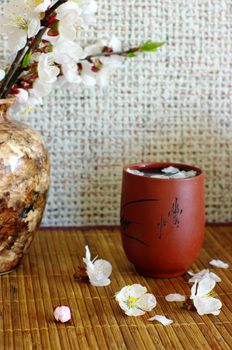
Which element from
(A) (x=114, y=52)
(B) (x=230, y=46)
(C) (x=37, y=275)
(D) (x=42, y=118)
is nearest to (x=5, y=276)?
(C) (x=37, y=275)

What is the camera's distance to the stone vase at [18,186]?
85 cm

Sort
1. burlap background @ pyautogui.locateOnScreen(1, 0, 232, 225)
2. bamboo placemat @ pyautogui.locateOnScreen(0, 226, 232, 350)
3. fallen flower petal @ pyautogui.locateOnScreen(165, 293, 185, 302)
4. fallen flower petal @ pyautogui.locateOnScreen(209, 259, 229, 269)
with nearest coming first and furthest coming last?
bamboo placemat @ pyautogui.locateOnScreen(0, 226, 232, 350), fallen flower petal @ pyautogui.locateOnScreen(165, 293, 185, 302), fallen flower petal @ pyautogui.locateOnScreen(209, 259, 229, 269), burlap background @ pyautogui.locateOnScreen(1, 0, 232, 225)

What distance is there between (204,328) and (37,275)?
26cm

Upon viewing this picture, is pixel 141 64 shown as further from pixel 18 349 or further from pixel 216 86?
pixel 18 349

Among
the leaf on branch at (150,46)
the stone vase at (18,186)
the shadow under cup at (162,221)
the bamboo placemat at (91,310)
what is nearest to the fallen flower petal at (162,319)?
the bamboo placemat at (91,310)

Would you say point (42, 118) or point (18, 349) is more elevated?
point (42, 118)

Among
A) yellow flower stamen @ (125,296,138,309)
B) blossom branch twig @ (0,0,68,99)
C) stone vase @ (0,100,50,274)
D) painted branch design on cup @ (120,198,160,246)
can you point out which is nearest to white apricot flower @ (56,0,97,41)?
blossom branch twig @ (0,0,68,99)

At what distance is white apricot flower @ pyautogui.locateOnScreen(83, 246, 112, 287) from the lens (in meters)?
0.89

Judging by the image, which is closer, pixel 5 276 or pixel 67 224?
pixel 5 276

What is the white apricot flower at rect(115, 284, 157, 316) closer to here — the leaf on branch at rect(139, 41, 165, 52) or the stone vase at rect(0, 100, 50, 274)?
the stone vase at rect(0, 100, 50, 274)

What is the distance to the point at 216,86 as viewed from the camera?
1.12 metres

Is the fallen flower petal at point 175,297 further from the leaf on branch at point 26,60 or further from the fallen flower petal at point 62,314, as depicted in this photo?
the leaf on branch at point 26,60

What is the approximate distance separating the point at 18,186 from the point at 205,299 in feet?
0.91

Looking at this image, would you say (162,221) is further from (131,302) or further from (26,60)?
(26,60)
